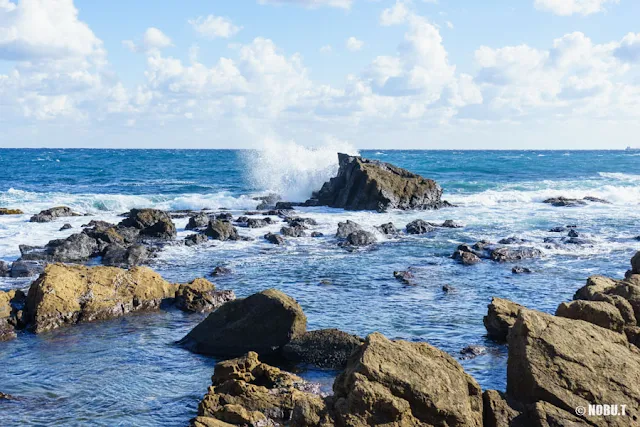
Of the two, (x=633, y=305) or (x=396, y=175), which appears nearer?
(x=633, y=305)

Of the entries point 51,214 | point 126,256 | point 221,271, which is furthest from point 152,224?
point 221,271

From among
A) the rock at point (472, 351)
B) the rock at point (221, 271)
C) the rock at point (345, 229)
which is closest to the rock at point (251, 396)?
the rock at point (472, 351)

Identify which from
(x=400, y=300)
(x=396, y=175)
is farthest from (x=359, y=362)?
(x=396, y=175)

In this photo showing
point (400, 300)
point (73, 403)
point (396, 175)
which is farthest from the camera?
point (396, 175)

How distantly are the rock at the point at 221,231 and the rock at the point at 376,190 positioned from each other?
34.1 feet

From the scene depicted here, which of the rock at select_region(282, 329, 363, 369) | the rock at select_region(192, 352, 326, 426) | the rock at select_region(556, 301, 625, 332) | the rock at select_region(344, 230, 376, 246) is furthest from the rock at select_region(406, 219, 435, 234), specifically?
the rock at select_region(192, 352, 326, 426)

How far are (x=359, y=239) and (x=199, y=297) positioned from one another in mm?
10629

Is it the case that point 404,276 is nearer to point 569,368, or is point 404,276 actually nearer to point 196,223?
point 569,368

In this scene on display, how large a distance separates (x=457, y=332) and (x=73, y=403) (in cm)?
780

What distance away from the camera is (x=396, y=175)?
36.5 meters

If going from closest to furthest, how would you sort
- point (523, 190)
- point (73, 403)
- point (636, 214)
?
point (73, 403) → point (636, 214) → point (523, 190)

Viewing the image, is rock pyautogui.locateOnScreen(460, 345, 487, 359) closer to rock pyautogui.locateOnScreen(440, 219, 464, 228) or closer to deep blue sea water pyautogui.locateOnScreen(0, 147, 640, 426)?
deep blue sea water pyautogui.locateOnScreen(0, 147, 640, 426)

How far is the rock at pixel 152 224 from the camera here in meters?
25.8

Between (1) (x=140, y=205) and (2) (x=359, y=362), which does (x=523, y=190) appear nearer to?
(1) (x=140, y=205)
